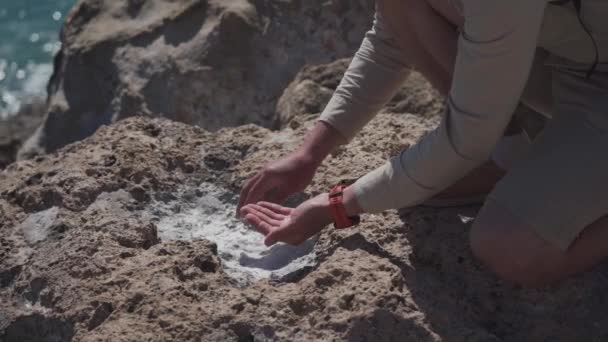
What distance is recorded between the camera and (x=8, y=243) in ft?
8.94

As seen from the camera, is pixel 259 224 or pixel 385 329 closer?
pixel 385 329

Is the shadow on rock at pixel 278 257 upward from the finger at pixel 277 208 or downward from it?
downward

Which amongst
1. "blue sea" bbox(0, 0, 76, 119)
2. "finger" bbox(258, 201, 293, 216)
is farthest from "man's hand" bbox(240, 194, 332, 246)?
"blue sea" bbox(0, 0, 76, 119)

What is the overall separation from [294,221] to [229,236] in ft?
1.02

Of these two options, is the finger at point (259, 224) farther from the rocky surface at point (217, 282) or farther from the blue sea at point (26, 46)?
the blue sea at point (26, 46)

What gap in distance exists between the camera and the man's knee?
2342mm

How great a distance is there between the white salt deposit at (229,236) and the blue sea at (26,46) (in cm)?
518

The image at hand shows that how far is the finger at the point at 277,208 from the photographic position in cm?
264

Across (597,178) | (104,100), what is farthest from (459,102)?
(104,100)

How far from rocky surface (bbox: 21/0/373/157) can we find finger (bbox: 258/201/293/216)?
4.34ft

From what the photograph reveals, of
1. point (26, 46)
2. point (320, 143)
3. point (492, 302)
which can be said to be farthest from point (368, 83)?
point (26, 46)

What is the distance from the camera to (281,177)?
109 inches

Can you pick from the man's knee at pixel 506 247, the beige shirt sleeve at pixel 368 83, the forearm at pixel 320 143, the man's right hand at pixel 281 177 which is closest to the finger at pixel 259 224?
the man's right hand at pixel 281 177

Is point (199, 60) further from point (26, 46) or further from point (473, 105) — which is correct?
point (26, 46)
